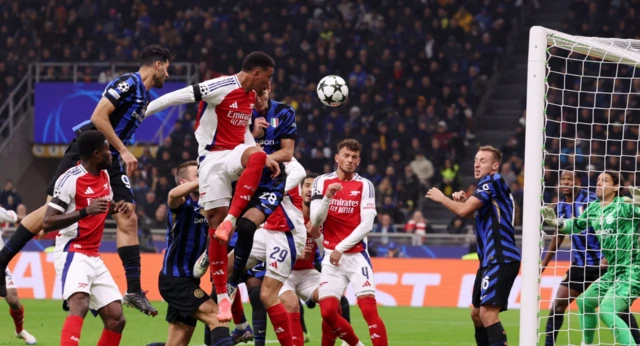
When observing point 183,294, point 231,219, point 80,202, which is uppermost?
point 80,202

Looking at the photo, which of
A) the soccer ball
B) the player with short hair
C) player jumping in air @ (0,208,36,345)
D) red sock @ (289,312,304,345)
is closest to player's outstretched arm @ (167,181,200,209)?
the player with short hair

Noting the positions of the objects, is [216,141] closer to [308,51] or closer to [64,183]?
[64,183]

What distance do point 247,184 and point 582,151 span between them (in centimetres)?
1494

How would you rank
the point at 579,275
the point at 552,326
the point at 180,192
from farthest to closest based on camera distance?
the point at 579,275
the point at 552,326
the point at 180,192

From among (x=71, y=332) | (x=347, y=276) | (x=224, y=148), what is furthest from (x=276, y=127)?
(x=71, y=332)

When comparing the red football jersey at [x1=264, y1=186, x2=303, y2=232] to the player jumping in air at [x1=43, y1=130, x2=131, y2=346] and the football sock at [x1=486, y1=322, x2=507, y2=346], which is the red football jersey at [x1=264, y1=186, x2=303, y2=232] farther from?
the football sock at [x1=486, y1=322, x2=507, y2=346]

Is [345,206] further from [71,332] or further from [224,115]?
[71,332]

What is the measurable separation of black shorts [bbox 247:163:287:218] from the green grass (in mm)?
3728

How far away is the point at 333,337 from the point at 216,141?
2.56m

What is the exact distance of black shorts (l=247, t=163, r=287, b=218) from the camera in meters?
8.55

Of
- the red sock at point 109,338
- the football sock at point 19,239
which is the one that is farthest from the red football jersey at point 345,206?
the football sock at point 19,239

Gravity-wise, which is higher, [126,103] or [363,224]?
[126,103]

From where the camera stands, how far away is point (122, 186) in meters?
9.14

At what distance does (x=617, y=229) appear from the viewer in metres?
9.96
